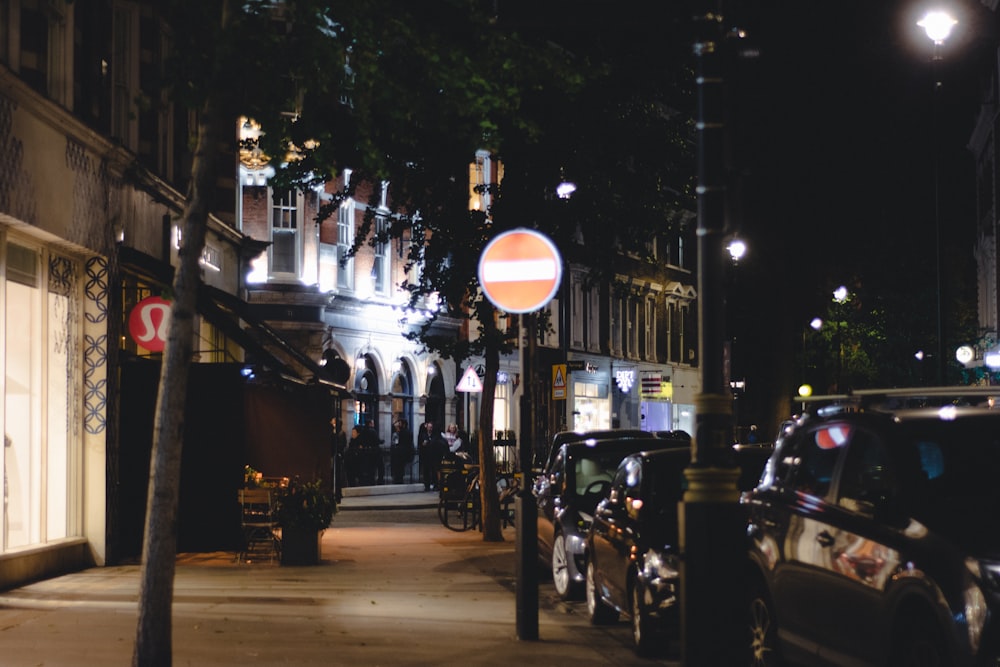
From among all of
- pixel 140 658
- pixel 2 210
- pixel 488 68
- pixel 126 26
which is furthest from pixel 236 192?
pixel 140 658

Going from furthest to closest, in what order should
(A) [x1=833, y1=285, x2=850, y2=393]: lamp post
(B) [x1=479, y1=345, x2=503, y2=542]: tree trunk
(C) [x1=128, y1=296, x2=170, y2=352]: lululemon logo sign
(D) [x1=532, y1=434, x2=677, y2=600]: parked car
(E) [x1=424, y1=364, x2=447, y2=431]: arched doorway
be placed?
(A) [x1=833, y1=285, x2=850, y2=393]: lamp post, (E) [x1=424, y1=364, x2=447, y2=431]: arched doorway, (B) [x1=479, y1=345, x2=503, y2=542]: tree trunk, (C) [x1=128, y1=296, x2=170, y2=352]: lululemon logo sign, (D) [x1=532, y1=434, x2=677, y2=600]: parked car

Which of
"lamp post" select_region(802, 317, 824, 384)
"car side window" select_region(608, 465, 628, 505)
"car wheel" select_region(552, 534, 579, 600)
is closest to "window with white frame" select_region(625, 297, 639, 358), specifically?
"lamp post" select_region(802, 317, 824, 384)

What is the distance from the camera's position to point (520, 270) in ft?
41.3

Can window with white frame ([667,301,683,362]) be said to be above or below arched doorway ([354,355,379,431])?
above

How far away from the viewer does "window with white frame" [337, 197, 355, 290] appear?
41844 millimetres

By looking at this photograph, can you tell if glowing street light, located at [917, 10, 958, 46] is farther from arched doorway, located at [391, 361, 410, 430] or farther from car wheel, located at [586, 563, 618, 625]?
arched doorway, located at [391, 361, 410, 430]

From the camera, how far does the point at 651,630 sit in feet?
37.7

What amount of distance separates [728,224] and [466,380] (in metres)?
27.4

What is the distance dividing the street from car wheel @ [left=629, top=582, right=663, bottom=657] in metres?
0.10

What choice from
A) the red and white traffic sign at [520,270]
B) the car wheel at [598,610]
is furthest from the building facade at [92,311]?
the car wheel at [598,610]

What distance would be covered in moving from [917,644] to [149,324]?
1337 centimetres

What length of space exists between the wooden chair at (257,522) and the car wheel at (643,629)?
8796 millimetres

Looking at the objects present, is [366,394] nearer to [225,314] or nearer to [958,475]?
[225,314]

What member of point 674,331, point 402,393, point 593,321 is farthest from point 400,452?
point 674,331
